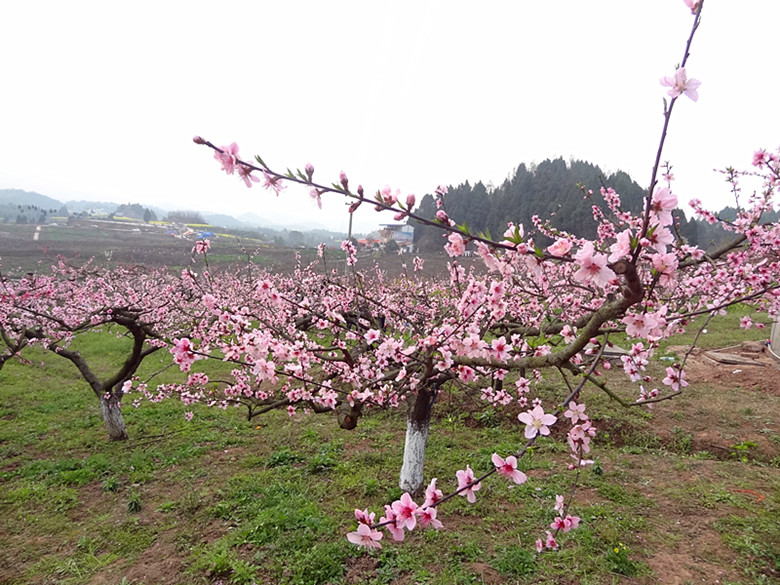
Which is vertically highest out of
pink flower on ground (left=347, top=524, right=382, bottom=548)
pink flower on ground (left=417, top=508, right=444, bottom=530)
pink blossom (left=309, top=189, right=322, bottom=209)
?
pink blossom (left=309, top=189, right=322, bottom=209)

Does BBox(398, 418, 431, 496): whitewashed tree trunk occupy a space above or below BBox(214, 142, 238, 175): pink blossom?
below

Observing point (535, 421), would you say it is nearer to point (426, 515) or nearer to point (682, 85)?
point (426, 515)

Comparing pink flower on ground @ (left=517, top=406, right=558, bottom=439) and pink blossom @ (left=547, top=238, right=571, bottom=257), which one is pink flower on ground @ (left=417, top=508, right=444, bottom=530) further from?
pink blossom @ (left=547, top=238, right=571, bottom=257)

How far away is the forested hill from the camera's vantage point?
3394 centimetres

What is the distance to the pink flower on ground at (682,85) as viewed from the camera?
1.26 metres

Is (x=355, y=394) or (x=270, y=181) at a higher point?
(x=270, y=181)

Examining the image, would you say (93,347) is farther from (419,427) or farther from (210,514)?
(419,427)

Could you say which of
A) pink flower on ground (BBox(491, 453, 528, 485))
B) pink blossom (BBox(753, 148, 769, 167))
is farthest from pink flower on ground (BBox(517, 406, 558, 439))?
pink blossom (BBox(753, 148, 769, 167))

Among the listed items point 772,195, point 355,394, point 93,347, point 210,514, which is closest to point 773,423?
point 772,195

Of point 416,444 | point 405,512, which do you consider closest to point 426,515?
point 405,512

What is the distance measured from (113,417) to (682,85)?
8.78m

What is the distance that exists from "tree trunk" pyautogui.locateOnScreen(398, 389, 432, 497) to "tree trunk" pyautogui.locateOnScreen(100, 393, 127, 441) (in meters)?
5.47

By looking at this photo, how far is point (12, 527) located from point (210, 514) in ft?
7.80

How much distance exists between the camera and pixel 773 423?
694cm
